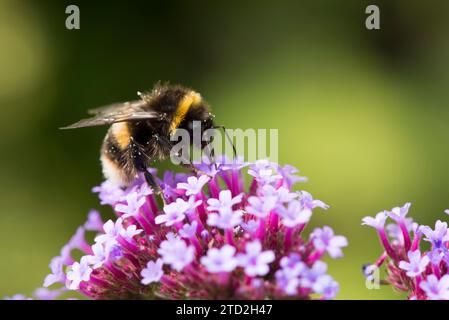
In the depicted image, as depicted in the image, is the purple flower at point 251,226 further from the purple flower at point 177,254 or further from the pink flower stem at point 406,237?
the pink flower stem at point 406,237

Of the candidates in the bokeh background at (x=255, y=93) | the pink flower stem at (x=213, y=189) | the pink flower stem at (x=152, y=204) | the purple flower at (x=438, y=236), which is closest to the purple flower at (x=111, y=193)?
the pink flower stem at (x=152, y=204)

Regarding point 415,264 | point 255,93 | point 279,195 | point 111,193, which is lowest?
point 415,264

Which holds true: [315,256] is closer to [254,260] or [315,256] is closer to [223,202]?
[254,260]

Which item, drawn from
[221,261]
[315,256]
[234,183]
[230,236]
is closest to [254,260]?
[221,261]

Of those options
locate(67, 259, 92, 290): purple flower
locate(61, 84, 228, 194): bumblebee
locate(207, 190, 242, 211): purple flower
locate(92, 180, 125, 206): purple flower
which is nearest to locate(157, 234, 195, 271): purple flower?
locate(207, 190, 242, 211): purple flower

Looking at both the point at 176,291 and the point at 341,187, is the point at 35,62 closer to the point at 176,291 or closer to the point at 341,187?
the point at 341,187
